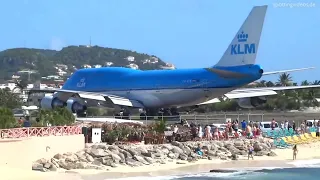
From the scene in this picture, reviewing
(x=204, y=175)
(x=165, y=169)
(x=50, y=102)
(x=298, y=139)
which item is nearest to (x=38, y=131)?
(x=165, y=169)

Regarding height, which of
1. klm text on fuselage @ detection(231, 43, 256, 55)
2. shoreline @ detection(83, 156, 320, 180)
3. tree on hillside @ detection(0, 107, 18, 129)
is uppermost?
klm text on fuselage @ detection(231, 43, 256, 55)

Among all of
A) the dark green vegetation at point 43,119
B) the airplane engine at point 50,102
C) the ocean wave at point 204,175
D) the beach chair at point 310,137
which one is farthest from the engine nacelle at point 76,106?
the ocean wave at point 204,175

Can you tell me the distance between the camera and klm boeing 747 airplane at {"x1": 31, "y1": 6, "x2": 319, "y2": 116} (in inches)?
1655

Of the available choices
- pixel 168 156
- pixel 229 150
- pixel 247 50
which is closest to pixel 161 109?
pixel 247 50

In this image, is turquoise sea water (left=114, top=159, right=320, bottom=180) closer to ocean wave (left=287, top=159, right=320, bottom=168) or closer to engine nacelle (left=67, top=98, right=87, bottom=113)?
ocean wave (left=287, top=159, right=320, bottom=168)

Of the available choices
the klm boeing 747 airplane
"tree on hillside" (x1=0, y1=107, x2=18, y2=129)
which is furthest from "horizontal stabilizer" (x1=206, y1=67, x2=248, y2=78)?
"tree on hillside" (x1=0, y1=107, x2=18, y2=129)

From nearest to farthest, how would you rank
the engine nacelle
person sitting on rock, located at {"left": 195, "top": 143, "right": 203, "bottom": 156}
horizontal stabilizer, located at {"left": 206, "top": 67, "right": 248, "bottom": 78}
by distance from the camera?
person sitting on rock, located at {"left": 195, "top": 143, "right": 203, "bottom": 156}
horizontal stabilizer, located at {"left": 206, "top": 67, "right": 248, "bottom": 78}
the engine nacelle

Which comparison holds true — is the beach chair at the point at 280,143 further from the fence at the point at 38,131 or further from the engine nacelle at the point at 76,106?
the engine nacelle at the point at 76,106

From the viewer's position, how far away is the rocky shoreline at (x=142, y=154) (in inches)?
1006

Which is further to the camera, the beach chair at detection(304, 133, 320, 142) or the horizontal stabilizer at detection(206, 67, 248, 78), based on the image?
the horizontal stabilizer at detection(206, 67, 248, 78)

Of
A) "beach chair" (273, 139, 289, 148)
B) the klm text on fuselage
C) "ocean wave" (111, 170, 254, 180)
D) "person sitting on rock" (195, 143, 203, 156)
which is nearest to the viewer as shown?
"ocean wave" (111, 170, 254, 180)

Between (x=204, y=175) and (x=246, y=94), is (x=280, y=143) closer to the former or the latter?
(x=246, y=94)

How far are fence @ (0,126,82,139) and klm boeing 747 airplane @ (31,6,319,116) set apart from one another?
1557cm

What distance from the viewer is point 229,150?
3312 centimetres
